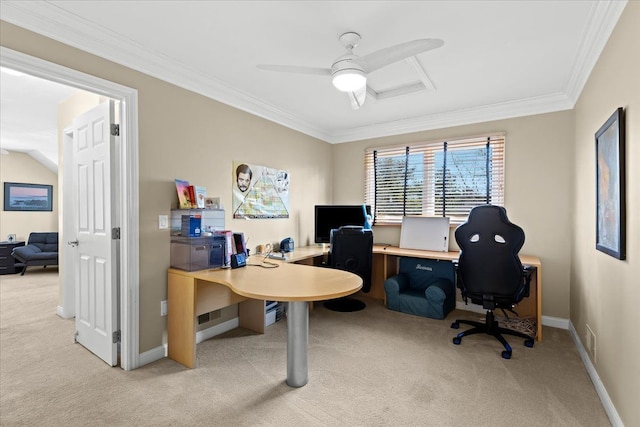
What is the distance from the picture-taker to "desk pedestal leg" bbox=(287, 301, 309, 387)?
218cm

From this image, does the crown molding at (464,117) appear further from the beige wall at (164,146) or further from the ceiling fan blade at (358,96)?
the ceiling fan blade at (358,96)

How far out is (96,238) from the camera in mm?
2605

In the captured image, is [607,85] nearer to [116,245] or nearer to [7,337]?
[116,245]

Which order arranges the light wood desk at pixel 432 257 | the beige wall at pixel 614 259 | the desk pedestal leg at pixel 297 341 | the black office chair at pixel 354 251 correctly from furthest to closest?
the black office chair at pixel 354 251, the light wood desk at pixel 432 257, the desk pedestal leg at pixel 297 341, the beige wall at pixel 614 259

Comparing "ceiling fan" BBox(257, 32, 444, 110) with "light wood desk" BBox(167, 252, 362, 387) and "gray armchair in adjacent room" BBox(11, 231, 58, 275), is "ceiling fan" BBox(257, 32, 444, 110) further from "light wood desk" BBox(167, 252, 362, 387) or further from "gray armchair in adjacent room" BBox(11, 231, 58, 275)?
"gray armchair in adjacent room" BBox(11, 231, 58, 275)

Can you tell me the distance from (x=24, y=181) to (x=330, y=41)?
810 cm

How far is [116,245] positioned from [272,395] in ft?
5.43

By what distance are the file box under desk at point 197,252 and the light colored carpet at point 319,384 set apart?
31.1 inches

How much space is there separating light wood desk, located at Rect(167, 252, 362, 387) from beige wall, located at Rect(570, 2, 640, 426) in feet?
4.79

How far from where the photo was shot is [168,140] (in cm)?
267

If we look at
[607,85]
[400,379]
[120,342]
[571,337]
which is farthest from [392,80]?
[120,342]

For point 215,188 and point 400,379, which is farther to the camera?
point 215,188

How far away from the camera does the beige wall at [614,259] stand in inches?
62.4

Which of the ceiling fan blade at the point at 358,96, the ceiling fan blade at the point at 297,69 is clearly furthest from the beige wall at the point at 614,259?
the ceiling fan blade at the point at 297,69
